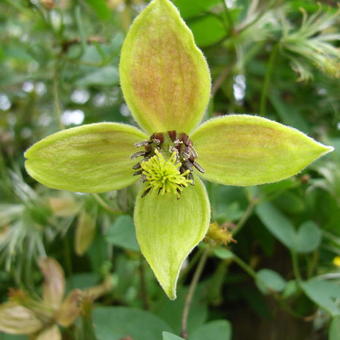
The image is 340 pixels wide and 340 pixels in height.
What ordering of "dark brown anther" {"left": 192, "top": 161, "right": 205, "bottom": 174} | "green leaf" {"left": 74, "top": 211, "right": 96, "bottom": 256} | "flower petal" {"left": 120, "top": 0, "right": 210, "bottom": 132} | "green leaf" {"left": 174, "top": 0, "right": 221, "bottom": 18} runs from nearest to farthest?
"flower petal" {"left": 120, "top": 0, "right": 210, "bottom": 132}
"dark brown anther" {"left": 192, "top": 161, "right": 205, "bottom": 174}
"green leaf" {"left": 174, "top": 0, "right": 221, "bottom": 18}
"green leaf" {"left": 74, "top": 211, "right": 96, "bottom": 256}

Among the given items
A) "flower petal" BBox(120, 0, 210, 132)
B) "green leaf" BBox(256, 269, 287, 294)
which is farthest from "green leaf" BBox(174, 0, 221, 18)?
"green leaf" BBox(256, 269, 287, 294)

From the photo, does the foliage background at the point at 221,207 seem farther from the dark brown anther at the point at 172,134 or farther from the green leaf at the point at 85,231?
the dark brown anther at the point at 172,134

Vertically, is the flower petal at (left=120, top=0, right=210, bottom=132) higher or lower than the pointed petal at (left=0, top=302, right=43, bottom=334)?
higher

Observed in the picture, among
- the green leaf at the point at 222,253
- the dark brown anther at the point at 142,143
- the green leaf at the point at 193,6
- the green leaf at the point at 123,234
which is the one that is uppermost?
the green leaf at the point at 193,6

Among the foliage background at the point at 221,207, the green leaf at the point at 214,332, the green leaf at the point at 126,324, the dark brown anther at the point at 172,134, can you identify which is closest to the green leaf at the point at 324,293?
the foliage background at the point at 221,207

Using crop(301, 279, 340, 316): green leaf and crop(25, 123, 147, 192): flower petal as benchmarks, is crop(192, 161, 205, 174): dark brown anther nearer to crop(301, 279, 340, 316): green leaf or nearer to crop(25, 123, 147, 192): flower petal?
crop(25, 123, 147, 192): flower petal

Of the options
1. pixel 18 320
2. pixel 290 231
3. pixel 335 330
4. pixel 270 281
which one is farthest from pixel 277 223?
pixel 18 320

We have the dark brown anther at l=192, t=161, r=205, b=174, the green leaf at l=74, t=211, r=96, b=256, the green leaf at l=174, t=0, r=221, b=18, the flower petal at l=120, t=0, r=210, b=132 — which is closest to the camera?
the flower petal at l=120, t=0, r=210, b=132
